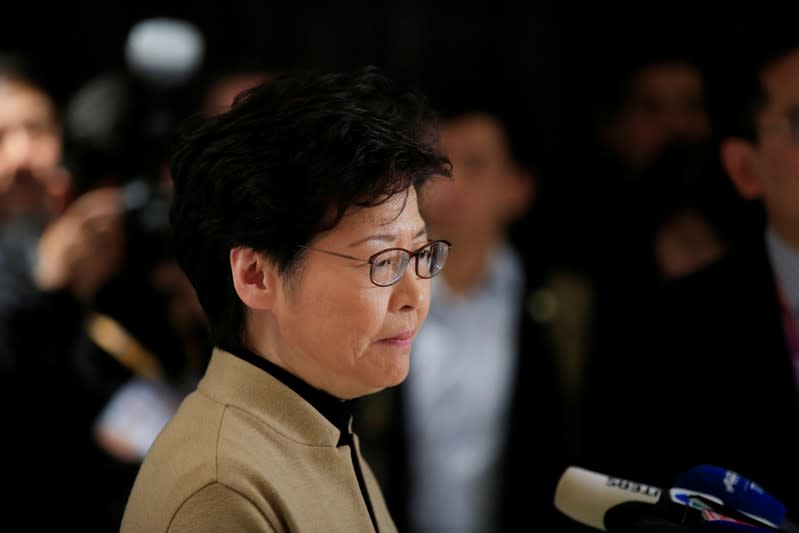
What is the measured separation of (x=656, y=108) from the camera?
3.48m

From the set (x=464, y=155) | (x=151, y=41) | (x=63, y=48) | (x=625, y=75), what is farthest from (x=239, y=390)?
(x=63, y=48)

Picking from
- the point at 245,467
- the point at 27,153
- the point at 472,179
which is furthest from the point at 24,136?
the point at 245,467

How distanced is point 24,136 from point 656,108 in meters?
2.15

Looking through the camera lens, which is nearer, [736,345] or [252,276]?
[252,276]

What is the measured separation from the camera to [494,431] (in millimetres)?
2918

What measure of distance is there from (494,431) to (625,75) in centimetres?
Result: 145

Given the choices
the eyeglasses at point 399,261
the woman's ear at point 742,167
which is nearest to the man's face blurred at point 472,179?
the woman's ear at point 742,167

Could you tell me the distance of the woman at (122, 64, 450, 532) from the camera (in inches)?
49.9

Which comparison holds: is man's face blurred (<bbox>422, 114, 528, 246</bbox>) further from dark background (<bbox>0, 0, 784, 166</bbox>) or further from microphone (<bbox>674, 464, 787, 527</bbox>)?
microphone (<bbox>674, 464, 787, 527</bbox>)

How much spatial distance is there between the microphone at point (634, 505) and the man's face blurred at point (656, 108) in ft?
6.72

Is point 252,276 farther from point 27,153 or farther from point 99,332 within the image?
point 27,153

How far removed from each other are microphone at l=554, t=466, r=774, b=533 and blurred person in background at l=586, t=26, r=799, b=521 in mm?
431

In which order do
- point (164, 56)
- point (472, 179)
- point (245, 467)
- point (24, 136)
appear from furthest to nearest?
point (24, 136) → point (164, 56) → point (472, 179) → point (245, 467)

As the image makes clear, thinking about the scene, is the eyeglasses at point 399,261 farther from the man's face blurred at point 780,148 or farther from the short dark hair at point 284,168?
the man's face blurred at point 780,148
